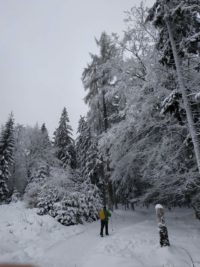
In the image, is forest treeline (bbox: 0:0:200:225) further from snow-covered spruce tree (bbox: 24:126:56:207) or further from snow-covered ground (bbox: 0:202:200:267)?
snow-covered spruce tree (bbox: 24:126:56:207)

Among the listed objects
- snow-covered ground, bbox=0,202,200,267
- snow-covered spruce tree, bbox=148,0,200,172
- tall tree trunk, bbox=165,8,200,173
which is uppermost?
snow-covered spruce tree, bbox=148,0,200,172

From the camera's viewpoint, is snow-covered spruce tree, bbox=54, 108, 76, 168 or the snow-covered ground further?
snow-covered spruce tree, bbox=54, 108, 76, 168

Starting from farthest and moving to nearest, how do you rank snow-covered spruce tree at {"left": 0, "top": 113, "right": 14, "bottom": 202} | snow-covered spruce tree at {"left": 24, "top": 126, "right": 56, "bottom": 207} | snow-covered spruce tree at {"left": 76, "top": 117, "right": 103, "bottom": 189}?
snow-covered spruce tree at {"left": 24, "top": 126, "right": 56, "bottom": 207}, snow-covered spruce tree at {"left": 0, "top": 113, "right": 14, "bottom": 202}, snow-covered spruce tree at {"left": 76, "top": 117, "right": 103, "bottom": 189}

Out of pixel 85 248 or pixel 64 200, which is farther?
pixel 64 200

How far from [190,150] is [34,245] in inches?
319

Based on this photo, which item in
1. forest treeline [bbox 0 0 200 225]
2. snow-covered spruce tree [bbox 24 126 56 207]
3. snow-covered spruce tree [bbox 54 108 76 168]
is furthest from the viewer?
snow-covered spruce tree [bbox 54 108 76 168]

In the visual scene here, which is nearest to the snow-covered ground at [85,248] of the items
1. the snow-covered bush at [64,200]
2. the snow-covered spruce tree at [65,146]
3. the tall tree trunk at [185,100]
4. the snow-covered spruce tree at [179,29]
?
the snow-covered bush at [64,200]

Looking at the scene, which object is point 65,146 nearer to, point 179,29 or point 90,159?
point 90,159

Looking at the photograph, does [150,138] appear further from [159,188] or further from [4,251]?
[4,251]

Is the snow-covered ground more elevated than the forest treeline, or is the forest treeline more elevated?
the forest treeline

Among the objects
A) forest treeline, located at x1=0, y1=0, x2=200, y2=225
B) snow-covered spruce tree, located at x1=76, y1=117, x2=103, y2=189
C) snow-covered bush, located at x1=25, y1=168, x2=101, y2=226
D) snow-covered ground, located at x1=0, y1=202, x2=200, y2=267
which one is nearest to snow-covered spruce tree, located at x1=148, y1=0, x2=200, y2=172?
forest treeline, located at x1=0, y1=0, x2=200, y2=225

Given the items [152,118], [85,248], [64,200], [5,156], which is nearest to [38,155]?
[5,156]

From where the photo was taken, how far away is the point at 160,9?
850 cm

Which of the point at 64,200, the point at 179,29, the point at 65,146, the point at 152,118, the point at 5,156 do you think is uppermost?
the point at 65,146
